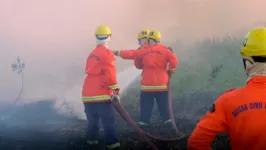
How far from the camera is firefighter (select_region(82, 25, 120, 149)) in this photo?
6.78 m

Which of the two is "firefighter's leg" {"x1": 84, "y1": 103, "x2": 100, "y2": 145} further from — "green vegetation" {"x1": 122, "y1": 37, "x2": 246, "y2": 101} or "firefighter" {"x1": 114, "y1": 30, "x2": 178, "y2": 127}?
"green vegetation" {"x1": 122, "y1": 37, "x2": 246, "y2": 101}

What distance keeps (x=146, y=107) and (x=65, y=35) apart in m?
2.58

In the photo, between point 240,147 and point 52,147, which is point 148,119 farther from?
point 240,147

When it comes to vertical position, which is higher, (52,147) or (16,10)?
(16,10)

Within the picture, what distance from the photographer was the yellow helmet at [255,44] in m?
3.15

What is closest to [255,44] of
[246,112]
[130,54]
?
[246,112]

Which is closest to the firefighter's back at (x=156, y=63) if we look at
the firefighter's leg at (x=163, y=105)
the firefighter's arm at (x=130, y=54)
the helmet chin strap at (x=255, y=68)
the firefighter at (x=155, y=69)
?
the firefighter at (x=155, y=69)

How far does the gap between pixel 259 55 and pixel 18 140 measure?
4.58m

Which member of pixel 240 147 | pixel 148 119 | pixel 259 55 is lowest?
pixel 148 119

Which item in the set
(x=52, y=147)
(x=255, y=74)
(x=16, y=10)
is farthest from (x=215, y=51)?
(x=255, y=74)

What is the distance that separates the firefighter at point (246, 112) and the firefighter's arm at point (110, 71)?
3.47 m

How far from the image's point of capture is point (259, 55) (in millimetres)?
3162

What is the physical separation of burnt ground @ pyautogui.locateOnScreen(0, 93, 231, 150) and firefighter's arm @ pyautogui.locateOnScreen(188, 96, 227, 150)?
3.31m

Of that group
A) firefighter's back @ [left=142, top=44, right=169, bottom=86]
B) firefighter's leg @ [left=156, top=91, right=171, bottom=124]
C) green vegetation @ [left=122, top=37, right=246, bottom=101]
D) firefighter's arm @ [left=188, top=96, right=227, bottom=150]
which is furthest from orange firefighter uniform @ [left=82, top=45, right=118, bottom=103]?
firefighter's arm @ [left=188, top=96, right=227, bottom=150]
